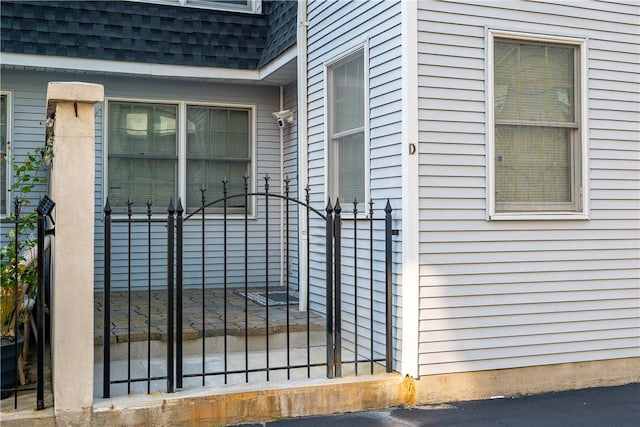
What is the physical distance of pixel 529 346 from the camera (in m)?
5.70

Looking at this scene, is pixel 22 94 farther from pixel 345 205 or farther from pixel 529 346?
pixel 529 346

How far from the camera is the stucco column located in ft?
14.2

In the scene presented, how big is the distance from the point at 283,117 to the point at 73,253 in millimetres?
4946

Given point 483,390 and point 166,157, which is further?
point 166,157

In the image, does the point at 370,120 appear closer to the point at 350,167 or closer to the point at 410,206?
the point at 350,167

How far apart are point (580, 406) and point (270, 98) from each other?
5.85 m

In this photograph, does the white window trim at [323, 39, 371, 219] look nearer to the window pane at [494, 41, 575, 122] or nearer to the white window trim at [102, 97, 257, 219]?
the window pane at [494, 41, 575, 122]

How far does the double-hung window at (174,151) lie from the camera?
29.0 ft

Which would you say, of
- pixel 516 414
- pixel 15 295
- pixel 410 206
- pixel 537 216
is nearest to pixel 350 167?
pixel 410 206

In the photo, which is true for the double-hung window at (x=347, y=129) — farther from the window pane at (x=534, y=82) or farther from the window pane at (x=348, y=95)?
the window pane at (x=534, y=82)

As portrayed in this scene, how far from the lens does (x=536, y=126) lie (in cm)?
591

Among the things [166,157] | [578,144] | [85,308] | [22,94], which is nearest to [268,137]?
[166,157]

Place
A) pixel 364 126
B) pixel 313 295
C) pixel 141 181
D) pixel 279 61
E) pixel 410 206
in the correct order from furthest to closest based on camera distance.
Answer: pixel 141 181 → pixel 279 61 → pixel 313 295 → pixel 364 126 → pixel 410 206

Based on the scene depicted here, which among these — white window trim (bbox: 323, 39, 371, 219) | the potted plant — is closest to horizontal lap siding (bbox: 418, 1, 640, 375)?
white window trim (bbox: 323, 39, 371, 219)
